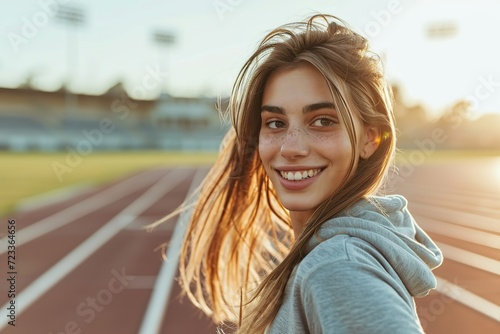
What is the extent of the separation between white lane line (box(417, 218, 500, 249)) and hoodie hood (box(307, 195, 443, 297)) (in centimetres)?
892

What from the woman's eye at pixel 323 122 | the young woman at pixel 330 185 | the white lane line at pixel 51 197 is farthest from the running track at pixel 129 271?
Answer: the woman's eye at pixel 323 122

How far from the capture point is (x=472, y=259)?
28.1 feet

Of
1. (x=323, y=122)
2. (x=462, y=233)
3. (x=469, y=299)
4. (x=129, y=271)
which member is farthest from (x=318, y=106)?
(x=462, y=233)

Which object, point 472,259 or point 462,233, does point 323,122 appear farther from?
point 462,233

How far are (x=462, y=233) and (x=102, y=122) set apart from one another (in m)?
64.0

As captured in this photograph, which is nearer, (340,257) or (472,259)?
(340,257)

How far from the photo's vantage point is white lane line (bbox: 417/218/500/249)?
33.3 feet

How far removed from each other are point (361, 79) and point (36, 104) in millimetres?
71242

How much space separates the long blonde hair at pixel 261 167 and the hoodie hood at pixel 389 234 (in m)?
0.05

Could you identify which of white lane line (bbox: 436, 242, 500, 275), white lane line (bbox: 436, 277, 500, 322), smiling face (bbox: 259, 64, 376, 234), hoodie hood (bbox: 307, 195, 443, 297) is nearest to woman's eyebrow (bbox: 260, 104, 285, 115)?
smiling face (bbox: 259, 64, 376, 234)

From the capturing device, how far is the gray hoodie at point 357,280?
1.01m

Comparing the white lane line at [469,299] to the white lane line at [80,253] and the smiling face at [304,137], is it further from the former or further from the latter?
the smiling face at [304,137]

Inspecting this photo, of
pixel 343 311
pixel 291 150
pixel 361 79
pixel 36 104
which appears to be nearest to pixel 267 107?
pixel 291 150

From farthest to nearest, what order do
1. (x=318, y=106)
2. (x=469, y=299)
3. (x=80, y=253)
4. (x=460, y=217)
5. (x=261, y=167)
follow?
1. (x=460, y=217)
2. (x=80, y=253)
3. (x=469, y=299)
4. (x=261, y=167)
5. (x=318, y=106)
